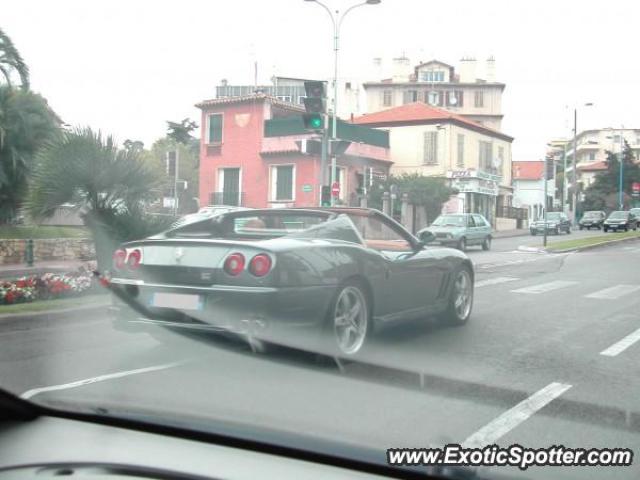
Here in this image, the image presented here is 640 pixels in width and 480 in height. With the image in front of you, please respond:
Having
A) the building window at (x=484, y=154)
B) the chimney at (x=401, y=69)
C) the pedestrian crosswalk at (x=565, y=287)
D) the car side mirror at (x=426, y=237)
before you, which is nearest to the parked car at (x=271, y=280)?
the car side mirror at (x=426, y=237)

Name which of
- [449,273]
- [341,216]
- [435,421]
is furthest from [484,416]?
[449,273]

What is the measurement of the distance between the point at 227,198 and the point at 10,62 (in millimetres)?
23038

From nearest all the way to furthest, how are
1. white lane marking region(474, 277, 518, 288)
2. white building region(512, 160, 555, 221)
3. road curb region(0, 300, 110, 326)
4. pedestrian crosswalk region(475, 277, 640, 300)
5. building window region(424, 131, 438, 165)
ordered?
road curb region(0, 300, 110, 326)
pedestrian crosswalk region(475, 277, 640, 300)
white lane marking region(474, 277, 518, 288)
building window region(424, 131, 438, 165)
white building region(512, 160, 555, 221)

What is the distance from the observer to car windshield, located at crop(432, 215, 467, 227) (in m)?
28.0

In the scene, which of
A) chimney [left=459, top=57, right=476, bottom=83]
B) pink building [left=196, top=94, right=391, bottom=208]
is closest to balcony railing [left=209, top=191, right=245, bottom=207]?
pink building [left=196, top=94, right=391, bottom=208]

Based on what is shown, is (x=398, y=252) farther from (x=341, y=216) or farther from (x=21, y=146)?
(x=21, y=146)

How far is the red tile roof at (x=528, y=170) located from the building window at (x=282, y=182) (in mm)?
34161

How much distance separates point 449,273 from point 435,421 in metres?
3.83

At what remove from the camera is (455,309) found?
8.20m

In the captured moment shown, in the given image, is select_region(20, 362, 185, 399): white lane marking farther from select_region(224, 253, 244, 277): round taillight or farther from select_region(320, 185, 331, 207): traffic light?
select_region(320, 185, 331, 207): traffic light

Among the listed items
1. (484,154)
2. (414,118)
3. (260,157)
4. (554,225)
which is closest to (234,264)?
(260,157)

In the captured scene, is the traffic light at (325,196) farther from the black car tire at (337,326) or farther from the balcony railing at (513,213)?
the balcony railing at (513,213)

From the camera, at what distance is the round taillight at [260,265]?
5445 mm

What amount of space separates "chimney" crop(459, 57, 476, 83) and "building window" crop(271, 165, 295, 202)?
1704 inches
